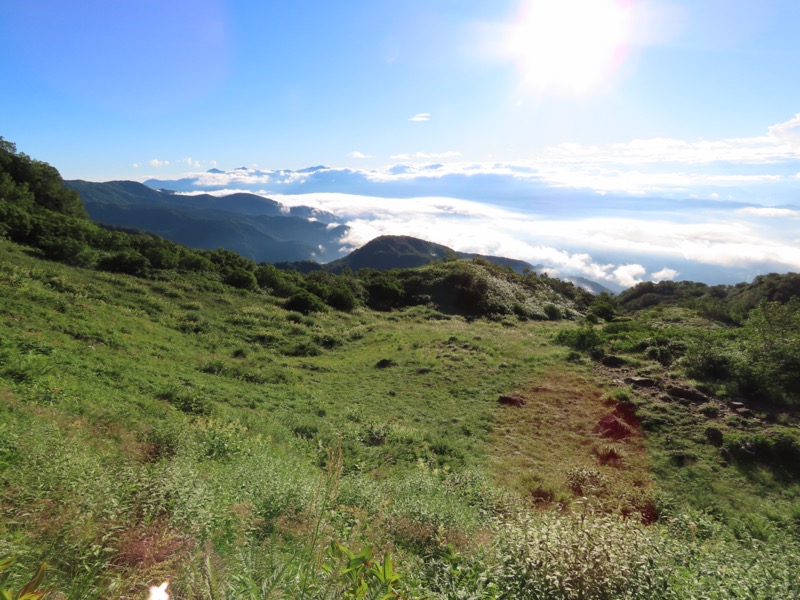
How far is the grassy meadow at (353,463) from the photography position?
3572 mm

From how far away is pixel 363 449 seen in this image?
10.8m

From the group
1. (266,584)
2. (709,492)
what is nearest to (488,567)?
(266,584)

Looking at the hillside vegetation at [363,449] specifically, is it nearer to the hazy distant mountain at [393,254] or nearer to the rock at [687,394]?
the rock at [687,394]

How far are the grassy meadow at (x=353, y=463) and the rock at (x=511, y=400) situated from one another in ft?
0.76

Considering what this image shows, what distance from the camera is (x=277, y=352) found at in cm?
2103

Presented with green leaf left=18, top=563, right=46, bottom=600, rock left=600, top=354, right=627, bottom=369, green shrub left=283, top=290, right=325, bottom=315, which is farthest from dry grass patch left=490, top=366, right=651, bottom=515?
green shrub left=283, top=290, right=325, bottom=315

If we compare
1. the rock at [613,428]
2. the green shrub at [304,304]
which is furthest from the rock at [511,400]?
the green shrub at [304,304]

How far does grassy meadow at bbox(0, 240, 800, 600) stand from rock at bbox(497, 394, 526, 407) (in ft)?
0.76

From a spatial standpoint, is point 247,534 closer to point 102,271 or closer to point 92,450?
point 92,450

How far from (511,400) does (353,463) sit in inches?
317

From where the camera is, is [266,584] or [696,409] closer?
[266,584]

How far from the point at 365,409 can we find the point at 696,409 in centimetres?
1170

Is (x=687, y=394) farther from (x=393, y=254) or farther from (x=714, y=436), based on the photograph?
(x=393, y=254)

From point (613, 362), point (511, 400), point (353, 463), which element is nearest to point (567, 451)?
point (511, 400)
